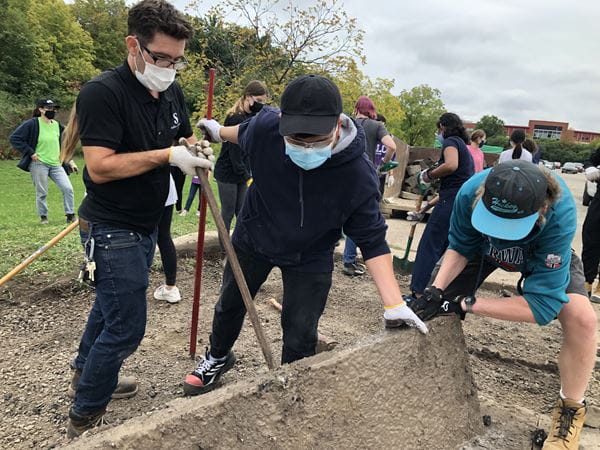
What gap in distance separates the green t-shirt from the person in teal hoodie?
217 inches

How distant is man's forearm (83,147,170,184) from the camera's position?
Answer: 1747 millimetres

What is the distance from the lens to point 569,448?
2080 millimetres

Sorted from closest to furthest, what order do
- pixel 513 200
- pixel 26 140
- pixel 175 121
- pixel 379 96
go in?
pixel 513 200, pixel 175 121, pixel 26 140, pixel 379 96

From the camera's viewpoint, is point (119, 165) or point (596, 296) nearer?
point (119, 165)

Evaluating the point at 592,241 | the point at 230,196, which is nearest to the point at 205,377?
the point at 230,196

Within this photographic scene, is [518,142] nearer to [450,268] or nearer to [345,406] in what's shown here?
[450,268]

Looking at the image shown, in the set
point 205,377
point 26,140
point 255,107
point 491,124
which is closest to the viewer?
point 205,377

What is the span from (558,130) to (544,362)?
364 feet

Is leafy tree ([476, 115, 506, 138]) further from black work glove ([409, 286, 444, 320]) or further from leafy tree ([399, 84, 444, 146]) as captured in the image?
black work glove ([409, 286, 444, 320])

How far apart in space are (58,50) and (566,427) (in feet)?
94.1

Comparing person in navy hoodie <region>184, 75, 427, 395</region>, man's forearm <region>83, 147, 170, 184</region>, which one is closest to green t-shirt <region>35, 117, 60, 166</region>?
person in navy hoodie <region>184, 75, 427, 395</region>

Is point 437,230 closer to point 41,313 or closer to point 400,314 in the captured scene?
point 400,314

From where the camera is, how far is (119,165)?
176 centimetres

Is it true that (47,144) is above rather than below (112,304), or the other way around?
above
